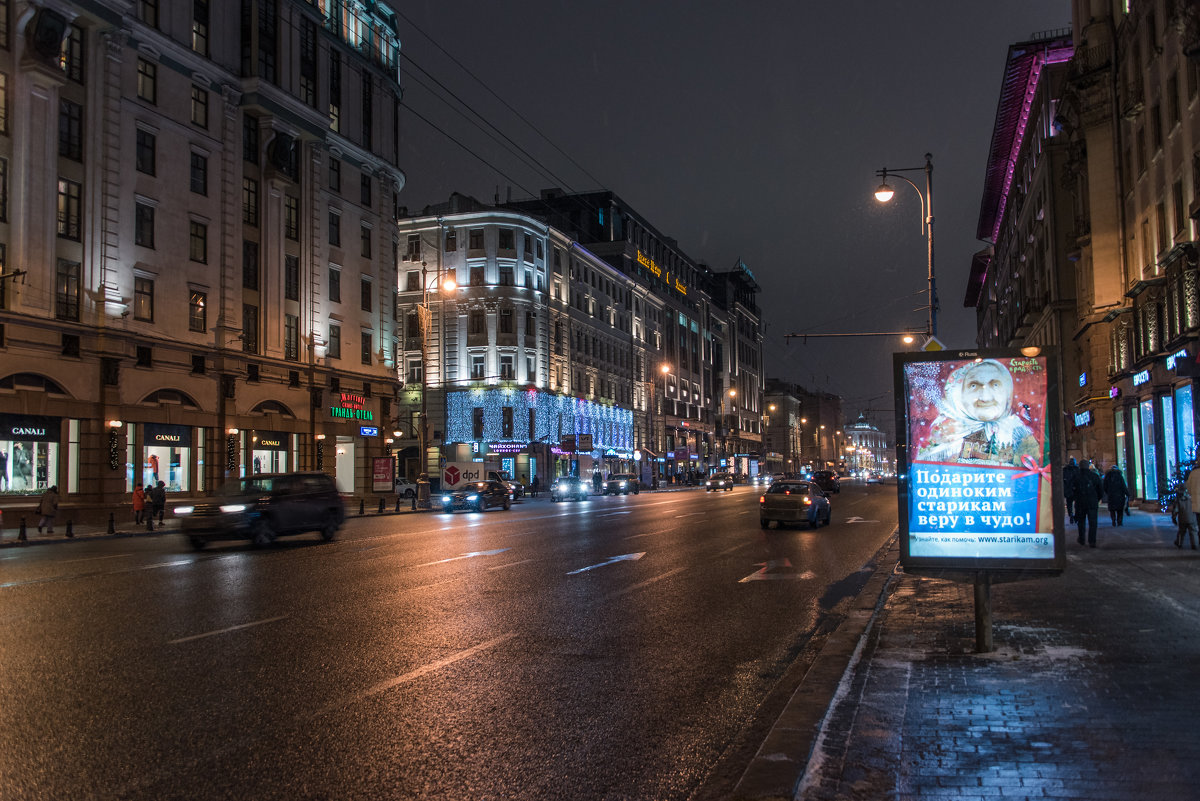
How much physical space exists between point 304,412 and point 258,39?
16394 millimetres

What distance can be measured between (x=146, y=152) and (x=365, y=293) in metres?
15.0

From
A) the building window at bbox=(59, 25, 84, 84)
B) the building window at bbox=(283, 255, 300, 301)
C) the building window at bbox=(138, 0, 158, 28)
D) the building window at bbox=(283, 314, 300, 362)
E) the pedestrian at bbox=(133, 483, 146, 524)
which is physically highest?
the building window at bbox=(138, 0, 158, 28)

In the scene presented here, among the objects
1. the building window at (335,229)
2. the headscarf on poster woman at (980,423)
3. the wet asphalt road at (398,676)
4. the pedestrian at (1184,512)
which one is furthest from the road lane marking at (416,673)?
the building window at (335,229)

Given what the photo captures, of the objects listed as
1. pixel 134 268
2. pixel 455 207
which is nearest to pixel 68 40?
pixel 134 268

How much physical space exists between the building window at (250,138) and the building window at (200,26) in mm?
3335

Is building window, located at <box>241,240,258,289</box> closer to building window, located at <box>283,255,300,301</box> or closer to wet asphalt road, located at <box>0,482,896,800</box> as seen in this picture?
building window, located at <box>283,255,300,301</box>

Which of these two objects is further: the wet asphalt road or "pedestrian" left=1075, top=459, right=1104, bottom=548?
"pedestrian" left=1075, top=459, right=1104, bottom=548

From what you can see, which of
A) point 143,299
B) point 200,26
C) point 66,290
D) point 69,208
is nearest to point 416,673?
point 66,290

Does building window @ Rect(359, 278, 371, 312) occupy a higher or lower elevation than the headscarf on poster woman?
higher

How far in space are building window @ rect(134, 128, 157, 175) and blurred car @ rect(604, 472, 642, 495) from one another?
4039 centimetres

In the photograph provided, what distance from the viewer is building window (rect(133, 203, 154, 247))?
3563 cm

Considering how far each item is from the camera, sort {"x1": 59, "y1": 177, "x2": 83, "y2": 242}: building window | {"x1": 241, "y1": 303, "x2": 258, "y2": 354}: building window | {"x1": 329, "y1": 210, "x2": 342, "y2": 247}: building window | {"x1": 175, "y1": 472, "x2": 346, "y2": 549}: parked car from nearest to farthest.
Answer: {"x1": 175, "y1": 472, "x2": 346, "y2": 549}: parked car < {"x1": 59, "y1": 177, "x2": 83, "y2": 242}: building window < {"x1": 241, "y1": 303, "x2": 258, "y2": 354}: building window < {"x1": 329, "y1": 210, "x2": 342, "y2": 247}: building window

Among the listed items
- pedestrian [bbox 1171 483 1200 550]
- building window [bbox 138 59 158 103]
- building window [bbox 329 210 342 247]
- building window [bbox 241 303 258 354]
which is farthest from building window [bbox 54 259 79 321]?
pedestrian [bbox 1171 483 1200 550]

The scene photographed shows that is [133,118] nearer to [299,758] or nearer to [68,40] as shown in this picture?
[68,40]
